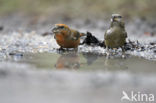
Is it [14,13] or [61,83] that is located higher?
[14,13]

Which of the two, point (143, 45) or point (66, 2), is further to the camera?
point (66, 2)

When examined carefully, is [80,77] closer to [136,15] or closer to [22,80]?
[22,80]

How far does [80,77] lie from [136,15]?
292 inches

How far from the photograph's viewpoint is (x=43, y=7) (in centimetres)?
1236

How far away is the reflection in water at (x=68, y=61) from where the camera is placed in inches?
179

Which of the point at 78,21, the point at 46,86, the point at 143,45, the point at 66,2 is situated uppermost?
the point at 66,2

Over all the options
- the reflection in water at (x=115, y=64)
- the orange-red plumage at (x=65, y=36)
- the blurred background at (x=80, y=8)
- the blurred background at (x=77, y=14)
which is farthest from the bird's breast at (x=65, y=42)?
the blurred background at (x=80, y=8)

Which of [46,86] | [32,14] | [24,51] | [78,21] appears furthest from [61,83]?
[32,14]

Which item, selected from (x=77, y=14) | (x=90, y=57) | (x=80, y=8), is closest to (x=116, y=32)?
(x=90, y=57)

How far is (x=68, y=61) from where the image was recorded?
5.02m

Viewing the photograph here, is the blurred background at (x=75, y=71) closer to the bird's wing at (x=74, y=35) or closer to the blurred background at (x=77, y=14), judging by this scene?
the blurred background at (x=77, y=14)

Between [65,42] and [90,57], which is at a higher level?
[65,42]

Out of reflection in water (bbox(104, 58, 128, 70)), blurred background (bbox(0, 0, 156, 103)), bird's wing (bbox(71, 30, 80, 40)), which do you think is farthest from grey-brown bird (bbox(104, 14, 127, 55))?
bird's wing (bbox(71, 30, 80, 40))

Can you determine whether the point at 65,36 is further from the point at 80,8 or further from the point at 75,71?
the point at 80,8
